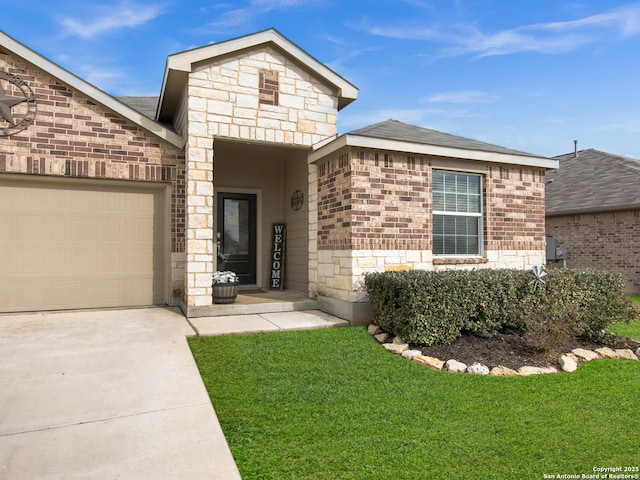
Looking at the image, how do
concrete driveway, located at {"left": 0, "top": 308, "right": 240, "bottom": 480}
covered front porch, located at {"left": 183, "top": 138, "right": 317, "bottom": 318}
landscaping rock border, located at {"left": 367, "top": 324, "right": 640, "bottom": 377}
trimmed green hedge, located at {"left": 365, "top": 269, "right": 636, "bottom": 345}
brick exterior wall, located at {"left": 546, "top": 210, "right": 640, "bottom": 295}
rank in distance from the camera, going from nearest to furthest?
concrete driveway, located at {"left": 0, "top": 308, "right": 240, "bottom": 480}, landscaping rock border, located at {"left": 367, "top": 324, "right": 640, "bottom": 377}, trimmed green hedge, located at {"left": 365, "top": 269, "right": 636, "bottom": 345}, covered front porch, located at {"left": 183, "top": 138, "right": 317, "bottom": 318}, brick exterior wall, located at {"left": 546, "top": 210, "right": 640, "bottom": 295}

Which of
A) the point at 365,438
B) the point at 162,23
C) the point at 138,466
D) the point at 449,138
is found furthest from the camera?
the point at 162,23

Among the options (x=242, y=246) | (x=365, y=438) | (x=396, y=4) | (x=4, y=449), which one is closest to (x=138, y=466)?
(x=4, y=449)

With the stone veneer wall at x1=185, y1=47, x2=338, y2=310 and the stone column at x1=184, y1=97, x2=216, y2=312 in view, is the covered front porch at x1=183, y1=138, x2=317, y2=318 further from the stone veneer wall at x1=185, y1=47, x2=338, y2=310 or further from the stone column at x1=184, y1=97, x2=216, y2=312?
the stone column at x1=184, y1=97, x2=216, y2=312

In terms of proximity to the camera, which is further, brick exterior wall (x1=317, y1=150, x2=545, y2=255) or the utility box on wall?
the utility box on wall

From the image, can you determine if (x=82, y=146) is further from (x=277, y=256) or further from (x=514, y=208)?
(x=514, y=208)

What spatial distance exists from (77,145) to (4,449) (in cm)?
575

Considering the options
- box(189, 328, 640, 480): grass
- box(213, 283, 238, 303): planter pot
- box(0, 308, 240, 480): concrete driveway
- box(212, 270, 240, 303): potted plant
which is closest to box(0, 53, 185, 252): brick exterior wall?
box(212, 270, 240, 303): potted plant

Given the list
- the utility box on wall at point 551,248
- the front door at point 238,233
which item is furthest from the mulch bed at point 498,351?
the utility box on wall at point 551,248

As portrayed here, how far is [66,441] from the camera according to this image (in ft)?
9.63

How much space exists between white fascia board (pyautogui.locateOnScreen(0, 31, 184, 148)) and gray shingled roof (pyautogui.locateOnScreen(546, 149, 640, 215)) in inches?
499

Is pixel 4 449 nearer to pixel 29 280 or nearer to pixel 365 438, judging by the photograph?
pixel 365 438

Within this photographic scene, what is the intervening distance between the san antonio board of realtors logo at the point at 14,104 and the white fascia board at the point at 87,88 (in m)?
0.43

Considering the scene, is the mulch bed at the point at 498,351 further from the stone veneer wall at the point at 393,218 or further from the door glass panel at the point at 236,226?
the door glass panel at the point at 236,226

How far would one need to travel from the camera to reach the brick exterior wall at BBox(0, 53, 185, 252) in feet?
22.6
